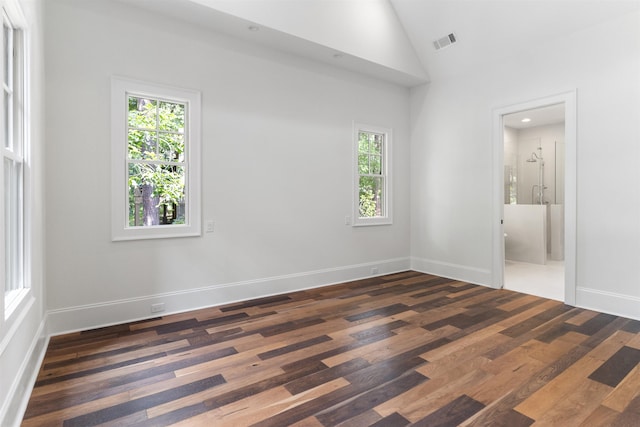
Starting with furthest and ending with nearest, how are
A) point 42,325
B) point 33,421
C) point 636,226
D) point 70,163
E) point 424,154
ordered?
point 424,154, point 636,226, point 70,163, point 42,325, point 33,421

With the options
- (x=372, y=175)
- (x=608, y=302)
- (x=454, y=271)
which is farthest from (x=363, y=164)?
(x=608, y=302)

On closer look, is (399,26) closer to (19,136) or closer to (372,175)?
(372,175)

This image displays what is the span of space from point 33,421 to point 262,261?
97.1 inches

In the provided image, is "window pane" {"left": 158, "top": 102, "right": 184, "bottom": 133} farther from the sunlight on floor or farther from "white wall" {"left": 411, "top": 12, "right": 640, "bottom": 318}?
the sunlight on floor

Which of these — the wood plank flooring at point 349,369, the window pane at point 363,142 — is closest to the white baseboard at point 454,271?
the wood plank flooring at point 349,369

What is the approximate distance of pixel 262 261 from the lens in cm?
408

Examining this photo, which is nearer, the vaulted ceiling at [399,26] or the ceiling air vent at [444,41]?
the vaulted ceiling at [399,26]

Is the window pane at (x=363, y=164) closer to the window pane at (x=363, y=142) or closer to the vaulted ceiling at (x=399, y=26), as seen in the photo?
the window pane at (x=363, y=142)

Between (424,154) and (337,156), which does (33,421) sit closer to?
(337,156)

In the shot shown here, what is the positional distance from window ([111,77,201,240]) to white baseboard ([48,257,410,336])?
629mm

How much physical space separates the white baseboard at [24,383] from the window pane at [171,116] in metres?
2.01

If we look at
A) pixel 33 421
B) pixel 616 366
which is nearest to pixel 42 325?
pixel 33 421

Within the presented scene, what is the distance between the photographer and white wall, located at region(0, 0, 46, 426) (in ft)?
5.61

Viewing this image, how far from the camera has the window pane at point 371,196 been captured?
5.13m
